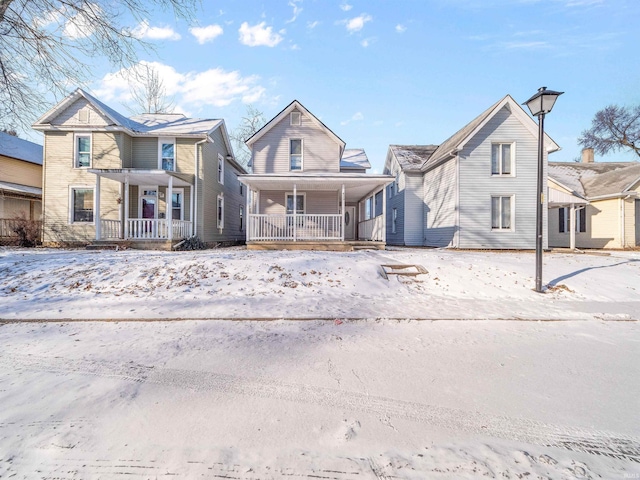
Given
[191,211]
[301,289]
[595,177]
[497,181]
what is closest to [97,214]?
[191,211]

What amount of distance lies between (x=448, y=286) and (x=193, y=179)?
528 inches

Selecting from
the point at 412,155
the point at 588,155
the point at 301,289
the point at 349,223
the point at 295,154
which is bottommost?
the point at 301,289

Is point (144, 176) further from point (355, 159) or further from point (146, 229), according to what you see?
point (355, 159)

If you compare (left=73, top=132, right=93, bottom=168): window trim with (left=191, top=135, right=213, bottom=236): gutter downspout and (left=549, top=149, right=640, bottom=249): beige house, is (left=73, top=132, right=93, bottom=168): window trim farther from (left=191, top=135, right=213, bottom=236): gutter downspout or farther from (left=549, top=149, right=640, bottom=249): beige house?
(left=549, top=149, right=640, bottom=249): beige house

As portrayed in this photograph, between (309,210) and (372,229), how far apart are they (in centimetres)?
359

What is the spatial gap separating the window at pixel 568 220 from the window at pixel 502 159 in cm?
781

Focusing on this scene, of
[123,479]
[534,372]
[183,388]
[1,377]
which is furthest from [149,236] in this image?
[534,372]

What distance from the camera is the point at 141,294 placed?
6.03m

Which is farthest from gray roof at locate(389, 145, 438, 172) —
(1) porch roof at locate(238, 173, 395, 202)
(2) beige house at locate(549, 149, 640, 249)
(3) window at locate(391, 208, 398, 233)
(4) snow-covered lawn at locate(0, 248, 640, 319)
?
(4) snow-covered lawn at locate(0, 248, 640, 319)

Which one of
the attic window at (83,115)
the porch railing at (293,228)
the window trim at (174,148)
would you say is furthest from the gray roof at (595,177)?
the attic window at (83,115)

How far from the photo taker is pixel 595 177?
20.3m

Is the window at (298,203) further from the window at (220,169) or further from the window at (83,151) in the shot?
the window at (83,151)

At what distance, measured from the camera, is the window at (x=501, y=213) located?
1509 cm

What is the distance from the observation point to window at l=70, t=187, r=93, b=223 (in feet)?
50.0
